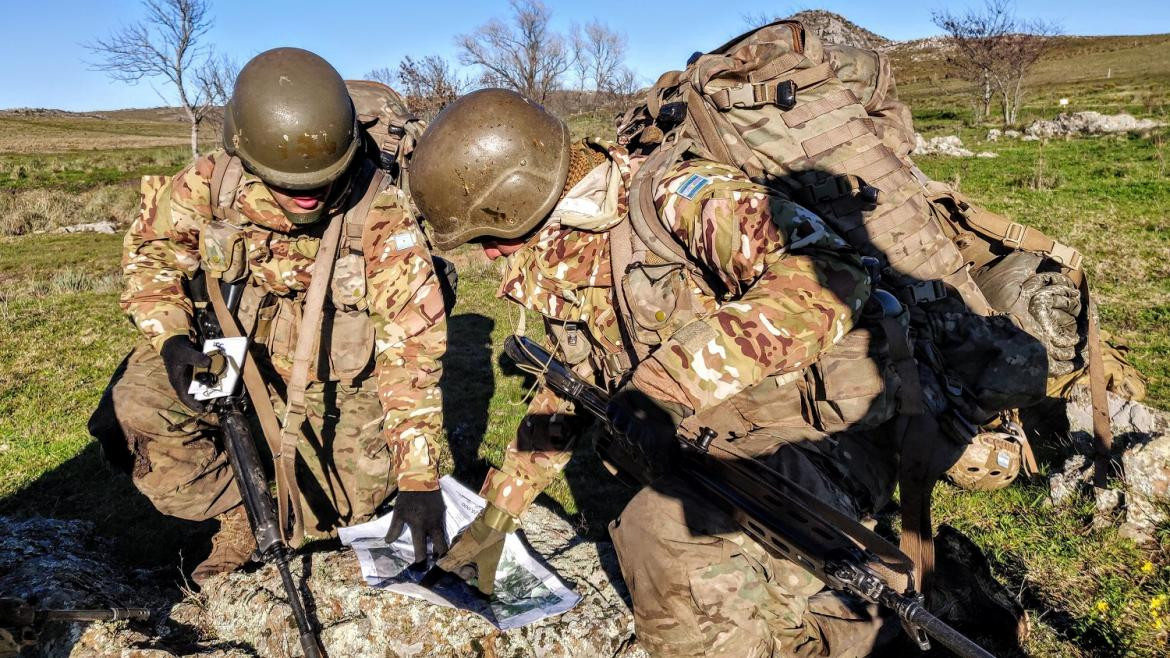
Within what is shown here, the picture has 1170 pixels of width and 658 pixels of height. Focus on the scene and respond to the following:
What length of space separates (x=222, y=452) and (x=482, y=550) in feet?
6.48

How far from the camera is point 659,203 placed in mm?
2799

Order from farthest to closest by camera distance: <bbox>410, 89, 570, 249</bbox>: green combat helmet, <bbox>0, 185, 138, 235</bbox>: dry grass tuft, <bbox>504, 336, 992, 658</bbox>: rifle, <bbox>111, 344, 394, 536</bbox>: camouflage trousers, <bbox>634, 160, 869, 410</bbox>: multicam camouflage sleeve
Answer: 1. <bbox>0, 185, 138, 235</bbox>: dry grass tuft
2. <bbox>111, 344, 394, 536</bbox>: camouflage trousers
3. <bbox>410, 89, 570, 249</bbox>: green combat helmet
4. <bbox>634, 160, 869, 410</bbox>: multicam camouflage sleeve
5. <bbox>504, 336, 992, 658</bbox>: rifle

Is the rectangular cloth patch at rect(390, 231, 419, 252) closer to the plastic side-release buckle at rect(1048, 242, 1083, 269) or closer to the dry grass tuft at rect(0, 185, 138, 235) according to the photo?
the plastic side-release buckle at rect(1048, 242, 1083, 269)

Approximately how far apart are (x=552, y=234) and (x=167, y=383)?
2709mm

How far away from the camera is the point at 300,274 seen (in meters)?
4.42

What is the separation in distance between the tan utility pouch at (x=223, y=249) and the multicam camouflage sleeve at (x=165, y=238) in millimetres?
205

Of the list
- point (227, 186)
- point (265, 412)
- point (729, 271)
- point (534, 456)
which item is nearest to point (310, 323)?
point (265, 412)

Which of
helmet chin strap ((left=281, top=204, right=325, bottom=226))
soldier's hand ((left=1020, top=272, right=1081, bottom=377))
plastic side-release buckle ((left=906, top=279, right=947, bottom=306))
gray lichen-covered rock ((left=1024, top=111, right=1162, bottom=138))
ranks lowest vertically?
soldier's hand ((left=1020, top=272, right=1081, bottom=377))

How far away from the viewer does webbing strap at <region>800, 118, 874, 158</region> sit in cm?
342

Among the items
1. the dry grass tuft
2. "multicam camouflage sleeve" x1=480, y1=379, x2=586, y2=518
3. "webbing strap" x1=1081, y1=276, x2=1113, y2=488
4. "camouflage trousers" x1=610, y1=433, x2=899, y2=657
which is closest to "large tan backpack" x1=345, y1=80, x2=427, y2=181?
"multicam camouflage sleeve" x1=480, y1=379, x2=586, y2=518

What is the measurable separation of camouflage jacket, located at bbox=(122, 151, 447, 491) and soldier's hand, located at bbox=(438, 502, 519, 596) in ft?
1.48

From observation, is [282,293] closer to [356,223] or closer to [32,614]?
[356,223]

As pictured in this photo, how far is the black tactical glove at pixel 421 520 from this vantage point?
3486 millimetres

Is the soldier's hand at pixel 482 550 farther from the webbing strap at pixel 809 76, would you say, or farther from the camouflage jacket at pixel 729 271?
the webbing strap at pixel 809 76
